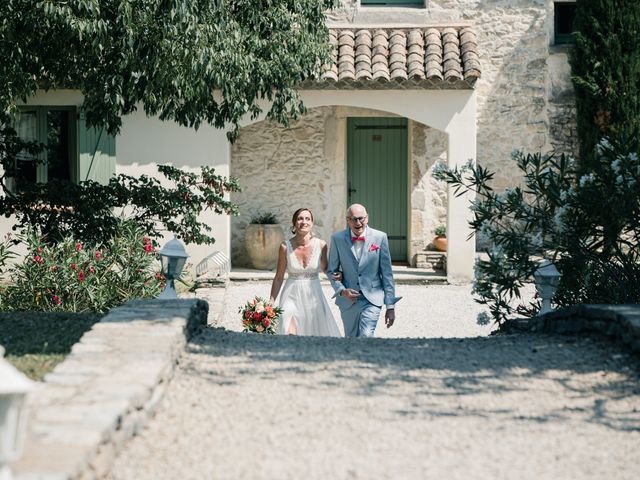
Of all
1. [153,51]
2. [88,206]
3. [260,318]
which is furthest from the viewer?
[88,206]

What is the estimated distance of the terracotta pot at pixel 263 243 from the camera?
15.1 meters

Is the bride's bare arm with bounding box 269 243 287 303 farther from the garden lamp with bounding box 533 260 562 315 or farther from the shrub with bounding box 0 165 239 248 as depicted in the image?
the garden lamp with bounding box 533 260 562 315

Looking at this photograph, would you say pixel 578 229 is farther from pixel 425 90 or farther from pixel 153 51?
pixel 425 90

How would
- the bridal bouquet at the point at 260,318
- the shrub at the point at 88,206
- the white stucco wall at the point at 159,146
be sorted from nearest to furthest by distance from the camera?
the bridal bouquet at the point at 260,318
the shrub at the point at 88,206
the white stucco wall at the point at 159,146

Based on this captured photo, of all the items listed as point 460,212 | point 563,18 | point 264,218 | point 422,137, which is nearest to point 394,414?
point 460,212

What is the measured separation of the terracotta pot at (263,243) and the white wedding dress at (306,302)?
19.5ft

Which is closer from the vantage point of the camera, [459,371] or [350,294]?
[459,371]

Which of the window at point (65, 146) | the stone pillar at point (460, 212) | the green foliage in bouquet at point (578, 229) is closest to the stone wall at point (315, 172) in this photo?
the stone pillar at point (460, 212)

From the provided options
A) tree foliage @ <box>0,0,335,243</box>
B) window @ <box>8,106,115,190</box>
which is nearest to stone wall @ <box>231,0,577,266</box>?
window @ <box>8,106,115,190</box>

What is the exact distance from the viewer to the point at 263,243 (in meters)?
15.0

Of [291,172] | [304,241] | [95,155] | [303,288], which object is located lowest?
[303,288]

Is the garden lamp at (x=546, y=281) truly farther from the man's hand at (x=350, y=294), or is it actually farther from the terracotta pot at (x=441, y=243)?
the terracotta pot at (x=441, y=243)

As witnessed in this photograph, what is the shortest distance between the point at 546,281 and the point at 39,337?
12.5 ft

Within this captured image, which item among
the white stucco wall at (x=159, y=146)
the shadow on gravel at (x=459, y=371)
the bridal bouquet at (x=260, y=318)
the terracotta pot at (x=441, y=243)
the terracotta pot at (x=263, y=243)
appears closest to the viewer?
the shadow on gravel at (x=459, y=371)
